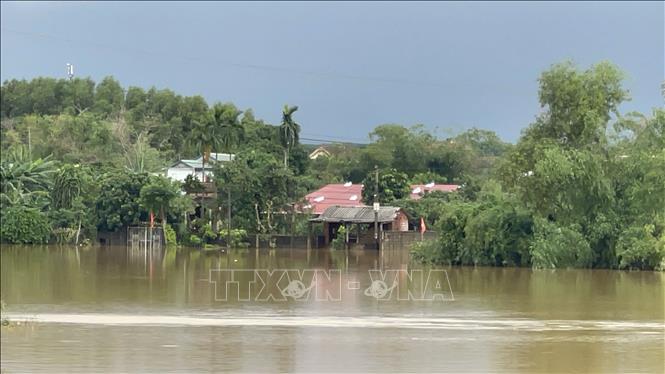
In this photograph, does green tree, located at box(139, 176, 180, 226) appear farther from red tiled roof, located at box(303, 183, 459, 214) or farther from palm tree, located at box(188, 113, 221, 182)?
red tiled roof, located at box(303, 183, 459, 214)

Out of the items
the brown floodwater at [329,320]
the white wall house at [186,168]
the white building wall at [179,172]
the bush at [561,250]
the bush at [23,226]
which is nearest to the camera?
the brown floodwater at [329,320]

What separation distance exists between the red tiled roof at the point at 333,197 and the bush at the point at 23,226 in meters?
12.3

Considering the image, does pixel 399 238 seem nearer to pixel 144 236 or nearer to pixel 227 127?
pixel 144 236

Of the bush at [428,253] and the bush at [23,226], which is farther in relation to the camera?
the bush at [23,226]

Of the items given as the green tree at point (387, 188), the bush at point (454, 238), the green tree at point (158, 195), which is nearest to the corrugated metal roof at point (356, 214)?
the green tree at point (387, 188)

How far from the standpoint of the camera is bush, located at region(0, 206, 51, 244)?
42000mm

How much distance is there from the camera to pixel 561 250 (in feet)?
97.6

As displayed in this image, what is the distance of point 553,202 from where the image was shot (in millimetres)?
30734

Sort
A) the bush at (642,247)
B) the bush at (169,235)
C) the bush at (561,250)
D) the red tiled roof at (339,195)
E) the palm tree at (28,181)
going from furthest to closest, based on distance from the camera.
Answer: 1. the red tiled roof at (339,195)
2. the bush at (169,235)
3. the palm tree at (28,181)
4. the bush at (561,250)
5. the bush at (642,247)

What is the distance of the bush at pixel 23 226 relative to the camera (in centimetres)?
4200

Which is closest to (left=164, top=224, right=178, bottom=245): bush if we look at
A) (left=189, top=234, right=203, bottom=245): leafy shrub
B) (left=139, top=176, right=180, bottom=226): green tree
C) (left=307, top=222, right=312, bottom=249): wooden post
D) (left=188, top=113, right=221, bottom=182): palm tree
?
(left=139, top=176, right=180, bottom=226): green tree

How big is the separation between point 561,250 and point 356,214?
1516 centimetres

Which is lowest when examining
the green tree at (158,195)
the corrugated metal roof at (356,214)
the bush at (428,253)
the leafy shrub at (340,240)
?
the bush at (428,253)

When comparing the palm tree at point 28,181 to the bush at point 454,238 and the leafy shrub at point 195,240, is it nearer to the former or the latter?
the leafy shrub at point 195,240
